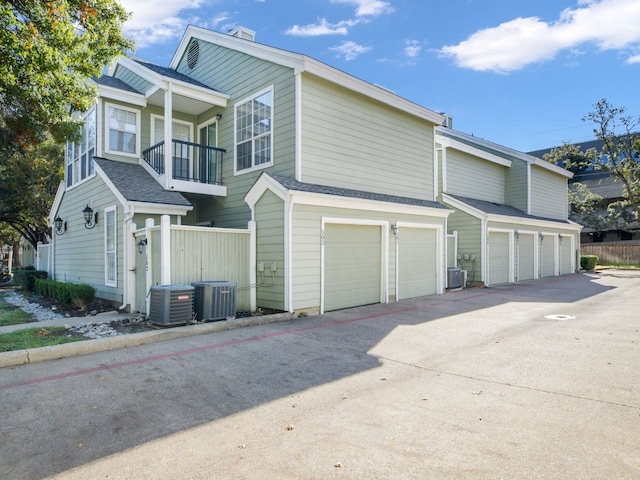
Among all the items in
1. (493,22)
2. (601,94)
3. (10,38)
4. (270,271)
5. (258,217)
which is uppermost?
(601,94)

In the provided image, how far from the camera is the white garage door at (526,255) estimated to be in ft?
57.3

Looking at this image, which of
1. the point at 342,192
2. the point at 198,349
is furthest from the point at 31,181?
the point at 198,349

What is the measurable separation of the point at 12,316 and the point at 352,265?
865 cm

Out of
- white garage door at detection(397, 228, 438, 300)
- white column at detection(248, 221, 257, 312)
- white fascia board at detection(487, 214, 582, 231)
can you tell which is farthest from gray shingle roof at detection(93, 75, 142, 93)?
white fascia board at detection(487, 214, 582, 231)

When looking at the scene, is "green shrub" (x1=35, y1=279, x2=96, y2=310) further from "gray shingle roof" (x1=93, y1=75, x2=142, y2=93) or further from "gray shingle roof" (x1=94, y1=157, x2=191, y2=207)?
"gray shingle roof" (x1=93, y1=75, x2=142, y2=93)

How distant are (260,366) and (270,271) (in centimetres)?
397

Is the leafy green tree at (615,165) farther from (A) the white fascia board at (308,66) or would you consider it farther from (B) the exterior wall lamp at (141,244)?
(B) the exterior wall lamp at (141,244)

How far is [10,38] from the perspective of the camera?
268 inches

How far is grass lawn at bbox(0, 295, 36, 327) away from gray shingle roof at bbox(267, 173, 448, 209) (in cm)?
672

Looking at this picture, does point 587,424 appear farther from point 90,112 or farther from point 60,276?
point 60,276

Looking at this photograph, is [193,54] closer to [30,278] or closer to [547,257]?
[30,278]

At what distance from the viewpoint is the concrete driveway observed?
9.46 ft

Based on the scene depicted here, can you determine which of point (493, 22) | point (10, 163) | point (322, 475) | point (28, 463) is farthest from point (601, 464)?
point (10, 163)

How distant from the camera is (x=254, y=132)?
10898 mm
